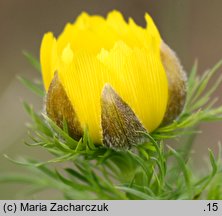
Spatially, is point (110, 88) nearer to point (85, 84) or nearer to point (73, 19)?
point (85, 84)

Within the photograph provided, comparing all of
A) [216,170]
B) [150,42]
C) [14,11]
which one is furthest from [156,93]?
[14,11]

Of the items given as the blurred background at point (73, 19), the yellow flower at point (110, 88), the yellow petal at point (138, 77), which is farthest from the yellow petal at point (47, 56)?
the blurred background at point (73, 19)

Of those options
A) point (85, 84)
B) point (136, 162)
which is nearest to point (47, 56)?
point (85, 84)

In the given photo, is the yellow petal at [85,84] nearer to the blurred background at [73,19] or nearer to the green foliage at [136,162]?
the green foliage at [136,162]

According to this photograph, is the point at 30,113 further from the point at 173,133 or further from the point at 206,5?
the point at 206,5

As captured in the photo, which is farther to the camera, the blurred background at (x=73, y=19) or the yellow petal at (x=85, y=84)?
the blurred background at (x=73, y=19)

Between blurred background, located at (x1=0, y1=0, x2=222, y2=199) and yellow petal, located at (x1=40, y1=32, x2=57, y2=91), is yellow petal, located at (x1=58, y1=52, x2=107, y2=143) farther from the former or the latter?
blurred background, located at (x1=0, y1=0, x2=222, y2=199)
